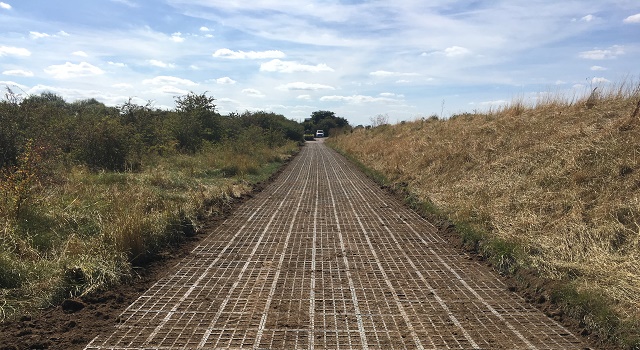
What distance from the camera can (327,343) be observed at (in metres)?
3.82

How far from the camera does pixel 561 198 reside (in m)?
7.40

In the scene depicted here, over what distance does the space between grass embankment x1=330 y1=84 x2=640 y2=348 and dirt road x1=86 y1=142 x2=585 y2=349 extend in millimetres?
509

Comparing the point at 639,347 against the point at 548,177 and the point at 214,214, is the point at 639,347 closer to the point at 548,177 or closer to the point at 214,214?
the point at 548,177

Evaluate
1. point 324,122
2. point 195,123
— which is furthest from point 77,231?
point 324,122

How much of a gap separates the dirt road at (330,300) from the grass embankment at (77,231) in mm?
694

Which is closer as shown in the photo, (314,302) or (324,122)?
(314,302)

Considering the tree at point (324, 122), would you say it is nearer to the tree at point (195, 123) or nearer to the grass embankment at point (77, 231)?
the tree at point (195, 123)

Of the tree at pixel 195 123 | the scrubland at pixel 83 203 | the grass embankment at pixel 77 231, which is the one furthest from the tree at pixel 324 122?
the grass embankment at pixel 77 231

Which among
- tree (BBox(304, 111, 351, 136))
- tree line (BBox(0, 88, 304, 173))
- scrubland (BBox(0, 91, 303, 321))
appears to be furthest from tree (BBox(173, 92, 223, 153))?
tree (BBox(304, 111, 351, 136))

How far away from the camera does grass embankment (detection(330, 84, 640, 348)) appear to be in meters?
4.64

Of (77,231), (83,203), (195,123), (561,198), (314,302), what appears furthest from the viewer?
(195,123)

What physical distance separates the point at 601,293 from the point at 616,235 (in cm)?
166

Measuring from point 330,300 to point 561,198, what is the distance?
4.94 m

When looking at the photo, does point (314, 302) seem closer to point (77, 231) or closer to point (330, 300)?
point (330, 300)
